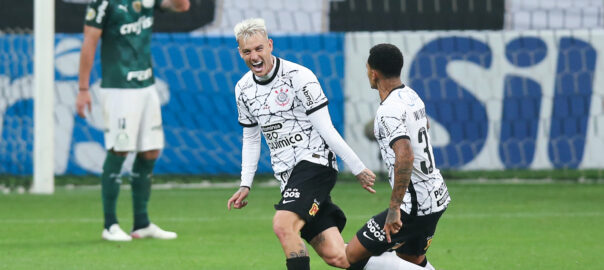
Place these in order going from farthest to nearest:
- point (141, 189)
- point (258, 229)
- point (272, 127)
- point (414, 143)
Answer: point (258, 229), point (141, 189), point (272, 127), point (414, 143)

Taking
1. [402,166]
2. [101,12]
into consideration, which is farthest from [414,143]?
[101,12]

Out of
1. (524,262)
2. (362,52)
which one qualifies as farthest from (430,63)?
(524,262)

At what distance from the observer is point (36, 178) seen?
39.4 feet

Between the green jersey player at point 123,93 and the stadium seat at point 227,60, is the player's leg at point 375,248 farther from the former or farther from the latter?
the stadium seat at point 227,60

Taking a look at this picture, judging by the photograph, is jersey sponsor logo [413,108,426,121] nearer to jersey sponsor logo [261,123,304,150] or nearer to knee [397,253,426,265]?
jersey sponsor logo [261,123,304,150]

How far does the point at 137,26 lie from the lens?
28.1 ft

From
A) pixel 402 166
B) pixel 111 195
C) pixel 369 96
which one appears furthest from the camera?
pixel 369 96

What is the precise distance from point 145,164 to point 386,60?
3302 mm

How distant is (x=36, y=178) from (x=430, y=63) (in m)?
4.47

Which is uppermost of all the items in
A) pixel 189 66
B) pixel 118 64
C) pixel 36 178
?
pixel 118 64

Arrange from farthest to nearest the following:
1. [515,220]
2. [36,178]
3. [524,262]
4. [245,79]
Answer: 1. [36,178]
2. [515,220]
3. [524,262]
4. [245,79]

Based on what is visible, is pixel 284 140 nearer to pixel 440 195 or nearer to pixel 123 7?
pixel 440 195

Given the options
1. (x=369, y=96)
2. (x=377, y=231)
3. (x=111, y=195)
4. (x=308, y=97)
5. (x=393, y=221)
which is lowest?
(x=369, y=96)

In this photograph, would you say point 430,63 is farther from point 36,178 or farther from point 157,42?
point 36,178
